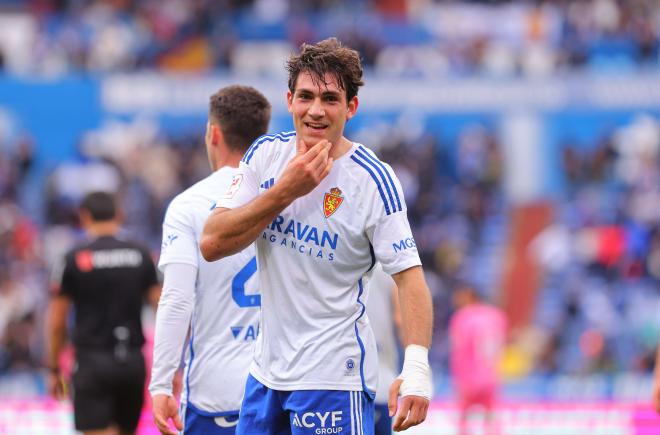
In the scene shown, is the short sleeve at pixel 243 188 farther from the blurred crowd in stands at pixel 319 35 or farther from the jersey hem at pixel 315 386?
the blurred crowd in stands at pixel 319 35

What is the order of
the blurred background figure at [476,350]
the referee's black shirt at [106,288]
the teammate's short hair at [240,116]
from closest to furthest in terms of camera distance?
1. the teammate's short hair at [240,116]
2. the referee's black shirt at [106,288]
3. the blurred background figure at [476,350]

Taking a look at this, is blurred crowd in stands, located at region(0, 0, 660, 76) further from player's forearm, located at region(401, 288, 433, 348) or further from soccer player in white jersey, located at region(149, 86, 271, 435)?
player's forearm, located at region(401, 288, 433, 348)

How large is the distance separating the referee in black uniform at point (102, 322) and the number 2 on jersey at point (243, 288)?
2.19 metres

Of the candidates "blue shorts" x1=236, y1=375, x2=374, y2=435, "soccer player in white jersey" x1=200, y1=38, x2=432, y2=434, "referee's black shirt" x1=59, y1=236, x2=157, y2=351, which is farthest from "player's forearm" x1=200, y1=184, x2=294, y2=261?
"referee's black shirt" x1=59, y1=236, x2=157, y2=351

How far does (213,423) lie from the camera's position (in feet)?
18.9

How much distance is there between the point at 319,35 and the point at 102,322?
64.5 ft

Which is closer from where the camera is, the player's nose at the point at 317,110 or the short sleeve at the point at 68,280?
the player's nose at the point at 317,110

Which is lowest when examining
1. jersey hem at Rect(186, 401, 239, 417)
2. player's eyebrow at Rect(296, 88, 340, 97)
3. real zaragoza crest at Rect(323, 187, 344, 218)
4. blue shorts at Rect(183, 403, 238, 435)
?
blue shorts at Rect(183, 403, 238, 435)

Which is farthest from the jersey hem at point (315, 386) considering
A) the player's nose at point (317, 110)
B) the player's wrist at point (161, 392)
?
the player's nose at point (317, 110)

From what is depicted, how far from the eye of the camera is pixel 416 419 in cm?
462

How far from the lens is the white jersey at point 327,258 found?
15.9ft

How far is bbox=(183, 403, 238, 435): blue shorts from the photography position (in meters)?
5.75

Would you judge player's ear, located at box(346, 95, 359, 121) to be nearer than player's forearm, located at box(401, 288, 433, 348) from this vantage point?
No

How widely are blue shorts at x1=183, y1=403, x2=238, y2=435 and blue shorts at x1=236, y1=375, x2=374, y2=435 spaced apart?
0.76 m
